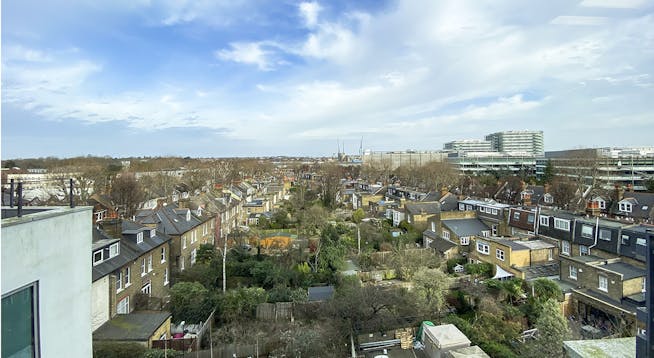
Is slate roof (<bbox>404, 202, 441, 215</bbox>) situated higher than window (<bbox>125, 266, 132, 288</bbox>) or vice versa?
slate roof (<bbox>404, 202, 441, 215</bbox>)

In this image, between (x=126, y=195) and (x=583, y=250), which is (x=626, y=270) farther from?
(x=126, y=195)

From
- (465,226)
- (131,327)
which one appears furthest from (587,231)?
(131,327)

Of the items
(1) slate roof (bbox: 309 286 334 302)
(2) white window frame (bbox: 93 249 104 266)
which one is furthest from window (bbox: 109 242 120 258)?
(1) slate roof (bbox: 309 286 334 302)

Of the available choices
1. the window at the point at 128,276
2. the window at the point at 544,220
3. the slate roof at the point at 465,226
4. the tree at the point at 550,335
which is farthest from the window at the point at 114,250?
the window at the point at 544,220

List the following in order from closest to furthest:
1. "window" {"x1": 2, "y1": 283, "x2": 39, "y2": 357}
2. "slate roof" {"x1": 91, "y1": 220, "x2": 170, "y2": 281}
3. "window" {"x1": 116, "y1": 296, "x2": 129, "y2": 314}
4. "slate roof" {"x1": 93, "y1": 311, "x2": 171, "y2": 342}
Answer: "window" {"x1": 2, "y1": 283, "x2": 39, "y2": 357}, "slate roof" {"x1": 93, "y1": 311, "x2": 171, "y2": 342}, "slate roof" {"x1": 91, "y1": 220, "x2": 170, "y2": 281}, "window" {"x1": 116, "y1": 296, "x2": 129, "y2": 314}

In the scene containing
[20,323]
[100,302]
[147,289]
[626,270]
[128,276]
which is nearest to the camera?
[20,323]

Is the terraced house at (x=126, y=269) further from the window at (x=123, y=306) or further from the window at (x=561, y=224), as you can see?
the window at (x=561, y=224)

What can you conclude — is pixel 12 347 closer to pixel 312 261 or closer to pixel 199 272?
pixel 199 272

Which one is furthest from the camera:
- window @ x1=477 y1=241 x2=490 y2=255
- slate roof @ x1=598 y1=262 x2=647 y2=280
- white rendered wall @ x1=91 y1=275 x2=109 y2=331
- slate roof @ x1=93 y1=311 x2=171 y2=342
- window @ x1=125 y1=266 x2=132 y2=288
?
window @ x1=477 y1=241 x2=490 y2=255

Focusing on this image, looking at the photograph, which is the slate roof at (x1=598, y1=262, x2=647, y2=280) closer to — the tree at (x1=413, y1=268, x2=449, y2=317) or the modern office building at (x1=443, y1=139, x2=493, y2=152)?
the tree at (x1=413, y1=268, x2=449, y2=317)
